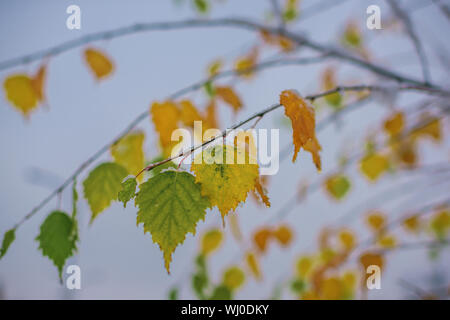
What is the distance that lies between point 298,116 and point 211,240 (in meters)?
0.91

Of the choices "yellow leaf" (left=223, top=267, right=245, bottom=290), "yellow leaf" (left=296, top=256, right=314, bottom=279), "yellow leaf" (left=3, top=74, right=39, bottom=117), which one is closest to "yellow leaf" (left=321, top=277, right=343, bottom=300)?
"yellow leaf" (left=223, top=267, right=245, bottom=290)

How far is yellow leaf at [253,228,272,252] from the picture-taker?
1.14 m

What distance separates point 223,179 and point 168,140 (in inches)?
12.0

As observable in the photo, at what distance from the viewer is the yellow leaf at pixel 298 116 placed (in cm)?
34

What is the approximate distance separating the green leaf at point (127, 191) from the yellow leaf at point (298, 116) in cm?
17

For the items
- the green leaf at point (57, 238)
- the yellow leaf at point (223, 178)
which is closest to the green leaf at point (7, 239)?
the green leaf at point (57, 238)

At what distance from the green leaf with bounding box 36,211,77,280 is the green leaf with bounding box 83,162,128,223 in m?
0.05

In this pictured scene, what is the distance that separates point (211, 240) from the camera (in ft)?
3.84

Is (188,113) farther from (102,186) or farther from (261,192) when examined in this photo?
(261,192)

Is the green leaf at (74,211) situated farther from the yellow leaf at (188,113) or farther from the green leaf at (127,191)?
the yellow leaf at (188,113)

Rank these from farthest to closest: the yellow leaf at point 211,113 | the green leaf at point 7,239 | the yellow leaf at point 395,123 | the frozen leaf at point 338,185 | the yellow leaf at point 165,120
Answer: the frozen leaf at point 338,185, the yellow leaf at point 395,123, the yellow leaf at point 211,113, the yellow leaf at point 165,120, the green leaf at point 7,239

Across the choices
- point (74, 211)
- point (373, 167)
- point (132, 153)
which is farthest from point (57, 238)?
point (373, 167)
